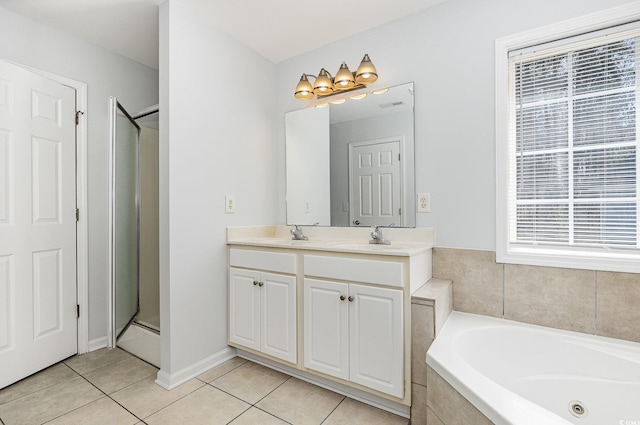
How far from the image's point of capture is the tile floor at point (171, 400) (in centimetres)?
160

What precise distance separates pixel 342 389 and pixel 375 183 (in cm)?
136

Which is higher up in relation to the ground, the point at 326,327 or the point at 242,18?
the point at 242,18

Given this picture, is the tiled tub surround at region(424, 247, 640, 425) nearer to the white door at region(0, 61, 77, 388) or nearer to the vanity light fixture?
the vanity light fixture

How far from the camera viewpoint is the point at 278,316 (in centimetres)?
202

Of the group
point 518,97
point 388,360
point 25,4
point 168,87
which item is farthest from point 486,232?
point 25,4

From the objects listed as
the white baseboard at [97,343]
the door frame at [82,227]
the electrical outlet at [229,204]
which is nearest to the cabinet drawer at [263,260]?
the electrical outlet at [229,204]

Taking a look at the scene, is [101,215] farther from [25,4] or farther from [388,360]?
[388,360]

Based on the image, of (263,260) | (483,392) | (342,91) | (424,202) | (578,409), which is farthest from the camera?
(342,91)

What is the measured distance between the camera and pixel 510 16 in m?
1.76

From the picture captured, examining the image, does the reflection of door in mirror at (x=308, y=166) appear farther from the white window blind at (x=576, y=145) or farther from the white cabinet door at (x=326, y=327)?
the white window blind at (x=576, y=145)

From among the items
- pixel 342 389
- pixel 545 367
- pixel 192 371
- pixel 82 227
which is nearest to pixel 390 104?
pixel 545 367

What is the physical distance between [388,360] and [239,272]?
1200 millimetres

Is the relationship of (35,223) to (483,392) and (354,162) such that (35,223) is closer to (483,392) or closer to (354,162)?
(354,162)

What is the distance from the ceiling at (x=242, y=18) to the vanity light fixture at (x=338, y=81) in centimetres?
28
